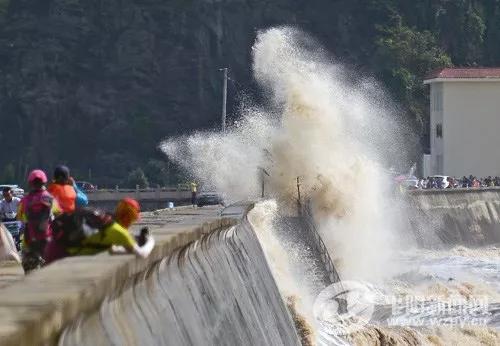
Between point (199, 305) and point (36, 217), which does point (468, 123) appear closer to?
point (36, 217)

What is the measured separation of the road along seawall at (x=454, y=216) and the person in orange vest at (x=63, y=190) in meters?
39.8

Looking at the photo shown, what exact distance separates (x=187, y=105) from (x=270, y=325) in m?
83.3

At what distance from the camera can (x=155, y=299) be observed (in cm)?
725

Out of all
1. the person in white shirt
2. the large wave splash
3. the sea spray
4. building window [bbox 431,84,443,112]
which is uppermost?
building window [bbox 431,84,443,112]

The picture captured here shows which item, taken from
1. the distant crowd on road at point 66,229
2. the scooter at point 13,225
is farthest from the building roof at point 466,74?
the distant crowd on road at point 66,229

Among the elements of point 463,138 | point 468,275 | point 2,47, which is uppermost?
point 2,47

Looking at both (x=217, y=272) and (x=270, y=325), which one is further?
(x=270, y=325)

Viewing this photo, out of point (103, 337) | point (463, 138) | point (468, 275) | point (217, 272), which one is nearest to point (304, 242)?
point (468, 275)

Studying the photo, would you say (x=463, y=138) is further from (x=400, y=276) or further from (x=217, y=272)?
(x=217, y=272)

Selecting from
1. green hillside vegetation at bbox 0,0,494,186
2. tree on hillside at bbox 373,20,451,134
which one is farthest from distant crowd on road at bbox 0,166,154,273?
tree on hillside at bbox 373,20,451,134

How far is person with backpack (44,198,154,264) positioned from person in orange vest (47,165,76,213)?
10.9 ft

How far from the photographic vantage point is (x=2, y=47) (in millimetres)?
94938

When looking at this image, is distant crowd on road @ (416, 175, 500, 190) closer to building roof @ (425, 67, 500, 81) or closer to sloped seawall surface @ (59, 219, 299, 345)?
building roof @ (425, 67, 500, 81)

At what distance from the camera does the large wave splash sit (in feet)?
125
